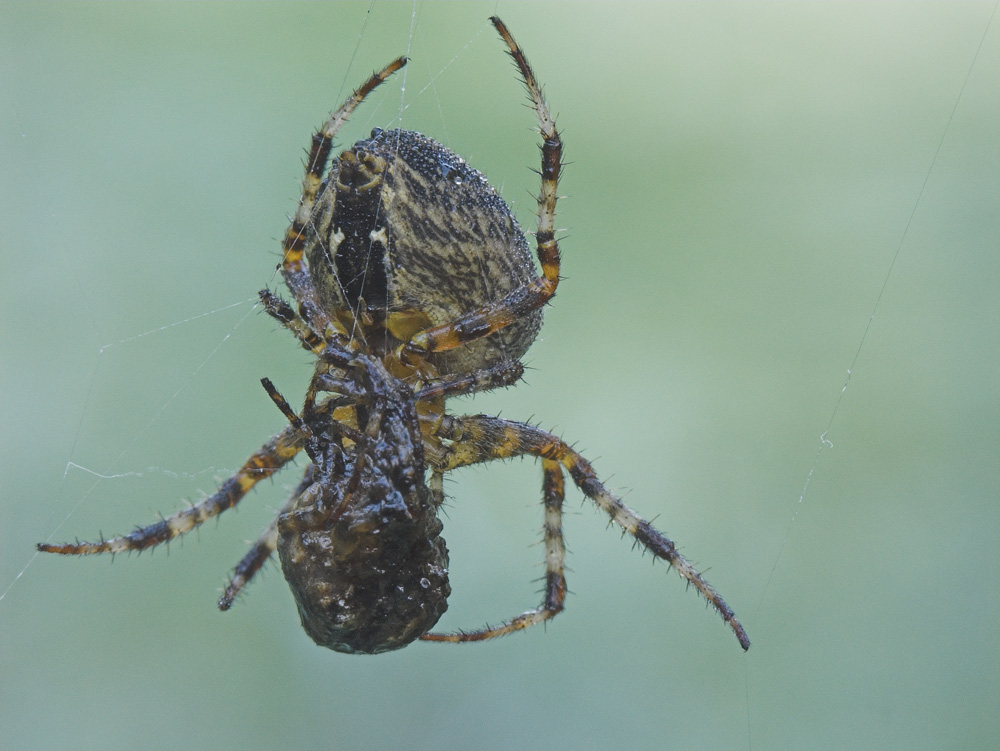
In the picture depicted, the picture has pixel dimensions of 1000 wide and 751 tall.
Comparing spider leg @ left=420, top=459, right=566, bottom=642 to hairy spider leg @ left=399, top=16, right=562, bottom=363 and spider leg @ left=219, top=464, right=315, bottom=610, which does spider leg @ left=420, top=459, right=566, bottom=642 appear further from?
spider leg @ left=219, top=464, right=315, bottom=610

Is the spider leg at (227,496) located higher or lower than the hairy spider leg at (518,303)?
higher

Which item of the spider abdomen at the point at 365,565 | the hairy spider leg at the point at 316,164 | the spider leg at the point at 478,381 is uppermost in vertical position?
the hairy spider leg at the point at 316,164

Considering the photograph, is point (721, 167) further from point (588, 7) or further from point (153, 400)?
point (153, 400)

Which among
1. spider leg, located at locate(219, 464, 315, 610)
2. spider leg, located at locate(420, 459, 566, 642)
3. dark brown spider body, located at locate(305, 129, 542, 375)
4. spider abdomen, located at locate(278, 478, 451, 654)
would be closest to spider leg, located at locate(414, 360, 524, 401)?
dark brown spider body, located at locate(305, 129, 542, 375)

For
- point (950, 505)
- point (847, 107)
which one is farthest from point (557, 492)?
point (847, 107)

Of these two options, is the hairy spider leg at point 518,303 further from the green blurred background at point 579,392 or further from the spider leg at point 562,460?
the green blurred background at point 579,392

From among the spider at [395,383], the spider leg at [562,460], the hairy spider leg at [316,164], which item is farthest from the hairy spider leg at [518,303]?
the hairy spider leg at [316,164]
